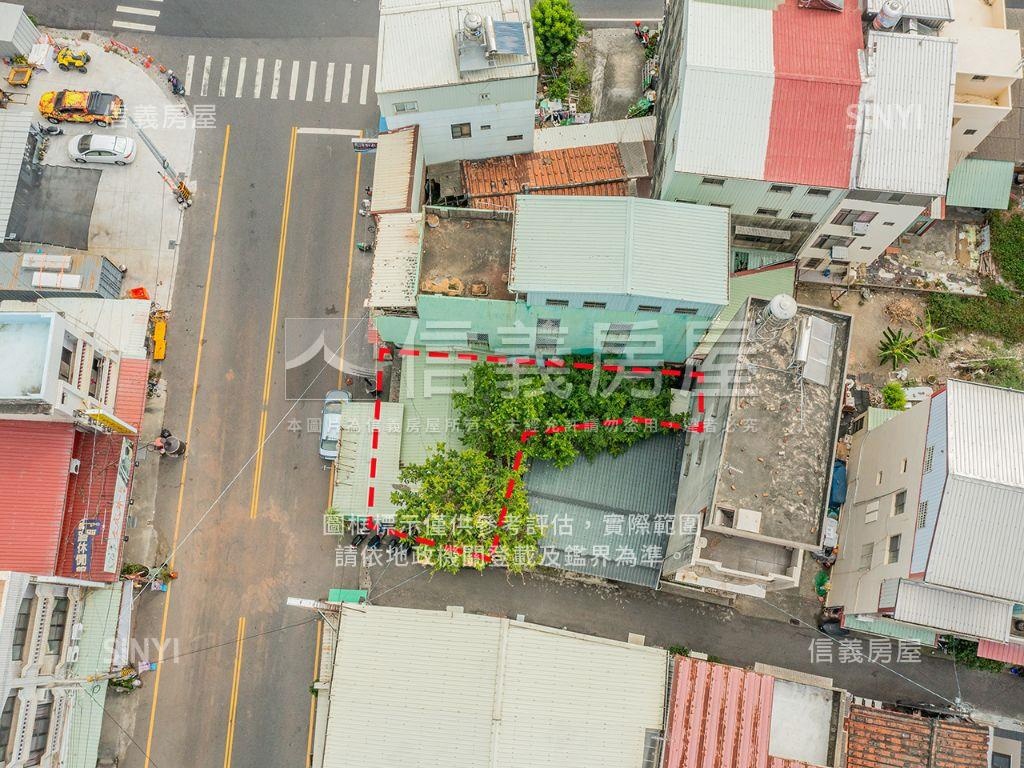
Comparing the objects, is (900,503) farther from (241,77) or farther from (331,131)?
(241,77)

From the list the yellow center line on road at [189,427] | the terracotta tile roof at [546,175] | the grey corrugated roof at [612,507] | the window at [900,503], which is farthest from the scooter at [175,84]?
the window at [900,503]

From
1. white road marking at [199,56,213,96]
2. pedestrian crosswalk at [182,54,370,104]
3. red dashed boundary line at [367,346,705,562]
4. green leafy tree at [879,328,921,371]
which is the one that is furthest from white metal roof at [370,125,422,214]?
green leafy tree at [879,328,921,371]

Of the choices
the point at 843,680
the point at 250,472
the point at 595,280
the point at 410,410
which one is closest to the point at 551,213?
the point at 595,280

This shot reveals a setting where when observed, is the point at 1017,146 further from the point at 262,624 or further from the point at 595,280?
the point at 262,624

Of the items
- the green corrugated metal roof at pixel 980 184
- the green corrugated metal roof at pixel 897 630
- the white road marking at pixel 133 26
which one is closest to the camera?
the green corrugated metal roof at pixel 897 630

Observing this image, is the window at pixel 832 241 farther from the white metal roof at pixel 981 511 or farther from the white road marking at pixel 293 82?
the white road marking at pixel 293 82

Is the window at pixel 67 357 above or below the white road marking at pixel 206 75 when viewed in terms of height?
below
